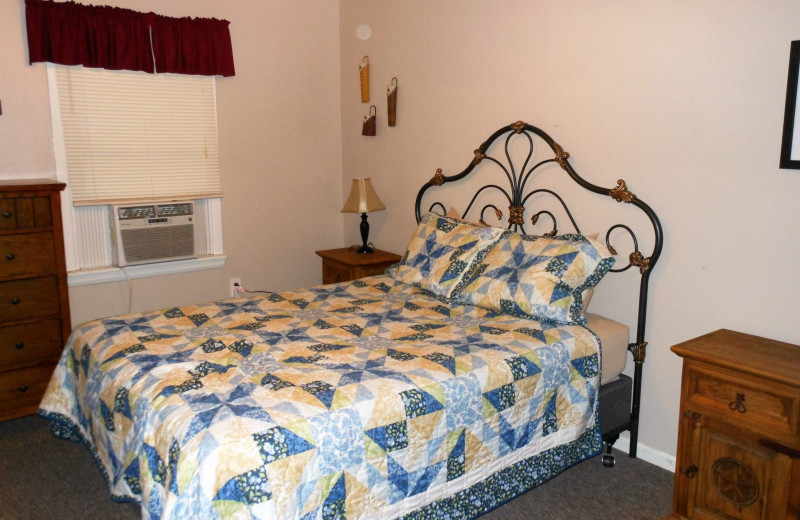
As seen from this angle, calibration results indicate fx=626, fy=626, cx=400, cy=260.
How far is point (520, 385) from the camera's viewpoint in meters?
2.27

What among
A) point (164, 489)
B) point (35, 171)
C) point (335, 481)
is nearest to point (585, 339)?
point (335, 481)

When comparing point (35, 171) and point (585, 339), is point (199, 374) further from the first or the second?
point (35, 171)

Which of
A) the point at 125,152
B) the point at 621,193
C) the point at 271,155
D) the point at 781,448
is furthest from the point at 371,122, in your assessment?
the point at 781,448

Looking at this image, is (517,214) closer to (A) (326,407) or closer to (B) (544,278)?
(B) (544,278)

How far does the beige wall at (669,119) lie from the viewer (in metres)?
2.32

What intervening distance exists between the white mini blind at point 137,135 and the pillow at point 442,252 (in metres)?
1.49

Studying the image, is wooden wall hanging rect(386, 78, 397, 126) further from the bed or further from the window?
the window

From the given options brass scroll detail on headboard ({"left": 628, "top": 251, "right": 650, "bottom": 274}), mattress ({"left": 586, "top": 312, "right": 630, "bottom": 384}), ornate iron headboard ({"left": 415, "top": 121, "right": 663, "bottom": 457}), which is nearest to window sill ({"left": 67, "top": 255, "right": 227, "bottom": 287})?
ornate iron headboard ({"left": 415, "top": 121, "right": 663, "bottom": 457})

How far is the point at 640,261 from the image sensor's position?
2.73 m

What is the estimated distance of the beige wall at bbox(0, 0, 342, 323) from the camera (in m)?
3.93

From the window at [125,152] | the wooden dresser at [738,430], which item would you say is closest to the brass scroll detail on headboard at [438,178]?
the window at [125,152]

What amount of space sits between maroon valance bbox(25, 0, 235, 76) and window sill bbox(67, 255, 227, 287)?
116 centimetres

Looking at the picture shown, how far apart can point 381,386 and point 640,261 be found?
1.39m

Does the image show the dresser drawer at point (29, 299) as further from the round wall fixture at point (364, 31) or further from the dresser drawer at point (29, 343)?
the round wall fixture at point (364, 31)
